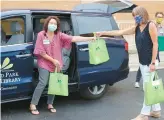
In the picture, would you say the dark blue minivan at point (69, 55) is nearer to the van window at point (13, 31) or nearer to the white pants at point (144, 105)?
the van window at point (13, 31)

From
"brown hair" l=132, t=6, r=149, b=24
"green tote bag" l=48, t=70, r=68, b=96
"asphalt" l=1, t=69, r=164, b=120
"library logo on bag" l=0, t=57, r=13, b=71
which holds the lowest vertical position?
"asphalt" l=1, t=69, r=164, b=120

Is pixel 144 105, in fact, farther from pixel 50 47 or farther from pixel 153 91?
pixel 50 47

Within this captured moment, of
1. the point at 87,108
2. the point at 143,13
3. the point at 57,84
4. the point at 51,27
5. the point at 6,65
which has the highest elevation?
the point at 143,13

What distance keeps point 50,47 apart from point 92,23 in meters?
1.07

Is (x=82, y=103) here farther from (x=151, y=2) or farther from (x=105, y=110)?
(x=151, y=2)

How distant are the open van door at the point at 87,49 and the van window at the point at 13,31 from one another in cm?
86

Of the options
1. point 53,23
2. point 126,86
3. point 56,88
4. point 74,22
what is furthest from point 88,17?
→ point 126,86

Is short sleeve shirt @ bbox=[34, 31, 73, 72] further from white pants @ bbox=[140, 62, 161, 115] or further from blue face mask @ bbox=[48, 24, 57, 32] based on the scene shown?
white pants @ bbox=[140, 62, 161, 115]

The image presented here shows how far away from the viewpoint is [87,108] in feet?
19.3

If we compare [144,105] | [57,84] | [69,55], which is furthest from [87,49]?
[144,105]

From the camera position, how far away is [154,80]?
16.5 ft

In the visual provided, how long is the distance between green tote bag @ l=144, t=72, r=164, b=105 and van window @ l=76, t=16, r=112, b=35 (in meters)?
1.44

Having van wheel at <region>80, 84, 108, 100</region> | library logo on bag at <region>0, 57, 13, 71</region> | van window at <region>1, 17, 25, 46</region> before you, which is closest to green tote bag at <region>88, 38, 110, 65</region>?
van wheel at <region>80, 84, 108, 100</region>

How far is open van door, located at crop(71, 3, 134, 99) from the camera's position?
5.72m
